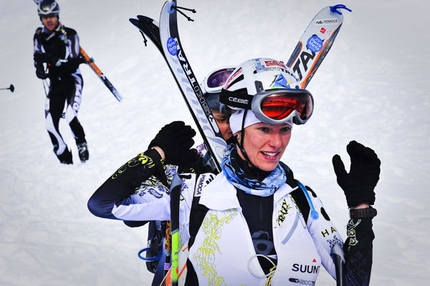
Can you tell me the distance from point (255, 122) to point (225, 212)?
42 centimetres

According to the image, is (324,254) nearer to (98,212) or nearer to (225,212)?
(225,212)

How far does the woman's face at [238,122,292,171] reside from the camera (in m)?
2.78

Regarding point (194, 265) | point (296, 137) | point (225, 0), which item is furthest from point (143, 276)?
point (225, 0)

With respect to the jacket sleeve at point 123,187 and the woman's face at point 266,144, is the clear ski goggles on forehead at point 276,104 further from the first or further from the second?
the jacket sleeve at point 123,187

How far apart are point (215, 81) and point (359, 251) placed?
197cm

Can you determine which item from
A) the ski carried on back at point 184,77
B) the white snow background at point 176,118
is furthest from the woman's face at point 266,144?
the white snow background at point 176,118

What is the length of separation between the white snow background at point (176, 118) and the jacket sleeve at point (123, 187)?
411 cm

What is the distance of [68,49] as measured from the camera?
11039 millimetres

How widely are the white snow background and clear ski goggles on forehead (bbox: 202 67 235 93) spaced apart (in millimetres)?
3123

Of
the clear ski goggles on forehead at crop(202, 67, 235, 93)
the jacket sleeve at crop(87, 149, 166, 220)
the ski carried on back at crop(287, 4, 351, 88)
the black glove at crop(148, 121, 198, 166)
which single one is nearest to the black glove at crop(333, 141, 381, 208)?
the black glove at crop(148, 121, 198, 166)

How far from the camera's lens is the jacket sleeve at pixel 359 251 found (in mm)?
2701

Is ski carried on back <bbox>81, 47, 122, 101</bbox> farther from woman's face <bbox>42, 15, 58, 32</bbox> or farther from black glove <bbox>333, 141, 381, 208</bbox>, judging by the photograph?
black glove <bbox>333, 141, 381, 208</bbox>

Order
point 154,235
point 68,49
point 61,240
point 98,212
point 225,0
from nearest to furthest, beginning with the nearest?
point 98,212, point 154,235, point 61,240, point 68,49, point 225,0

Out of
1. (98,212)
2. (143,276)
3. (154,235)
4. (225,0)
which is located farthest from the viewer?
(225,0)
